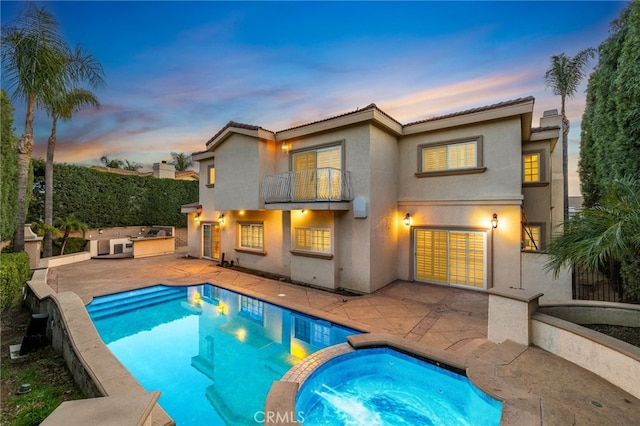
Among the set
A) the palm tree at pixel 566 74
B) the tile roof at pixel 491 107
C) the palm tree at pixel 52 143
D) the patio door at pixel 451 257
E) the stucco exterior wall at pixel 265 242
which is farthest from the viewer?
the palm tree at pixel 566 74

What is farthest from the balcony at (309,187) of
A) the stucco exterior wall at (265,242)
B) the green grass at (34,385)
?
the green grass at (34,385)

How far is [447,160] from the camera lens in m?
10.9

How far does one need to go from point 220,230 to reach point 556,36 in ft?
60.8

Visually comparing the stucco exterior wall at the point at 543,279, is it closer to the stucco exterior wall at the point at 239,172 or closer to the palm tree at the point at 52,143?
the stucco exterior wall at the point at 239,172

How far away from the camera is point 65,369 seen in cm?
556

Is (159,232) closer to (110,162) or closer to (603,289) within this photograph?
(603,289)

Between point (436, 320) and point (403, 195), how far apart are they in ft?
18.8

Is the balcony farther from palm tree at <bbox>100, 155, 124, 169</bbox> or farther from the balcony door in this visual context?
palm tree at <bbox>100, 155, 124, 169</bbox>

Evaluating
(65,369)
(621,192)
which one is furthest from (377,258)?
(65,369)

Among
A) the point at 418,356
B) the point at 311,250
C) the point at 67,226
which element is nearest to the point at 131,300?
the point at 311,250

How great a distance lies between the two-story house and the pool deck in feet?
3.72

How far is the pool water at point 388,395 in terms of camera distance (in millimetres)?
4469

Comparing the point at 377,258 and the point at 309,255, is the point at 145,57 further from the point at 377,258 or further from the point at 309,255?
the point at 377,258

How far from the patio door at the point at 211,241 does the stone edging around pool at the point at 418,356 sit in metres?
12.6
